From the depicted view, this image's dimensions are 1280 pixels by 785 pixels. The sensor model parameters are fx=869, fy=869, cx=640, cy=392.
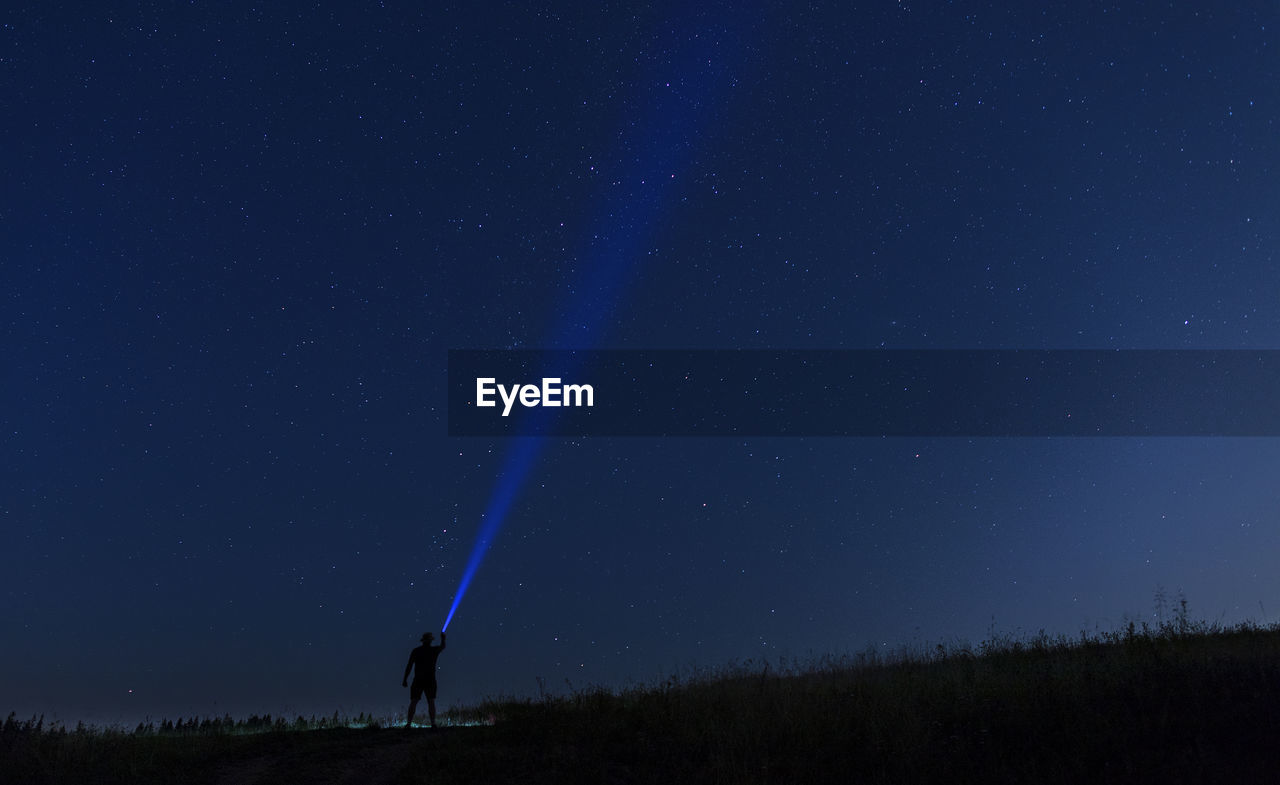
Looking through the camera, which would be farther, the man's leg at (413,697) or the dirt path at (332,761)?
the man's leg at (413,697)

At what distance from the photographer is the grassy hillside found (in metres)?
11.2

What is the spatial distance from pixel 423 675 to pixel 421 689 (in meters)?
0.25

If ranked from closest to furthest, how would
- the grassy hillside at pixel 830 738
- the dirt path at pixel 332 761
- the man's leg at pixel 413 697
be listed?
the grassy hillside at pixel 830 738
the dirt path at pixel 332 761
the man's leg at pixel 413 697

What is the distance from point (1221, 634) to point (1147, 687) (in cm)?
658

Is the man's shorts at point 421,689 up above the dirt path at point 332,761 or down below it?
above

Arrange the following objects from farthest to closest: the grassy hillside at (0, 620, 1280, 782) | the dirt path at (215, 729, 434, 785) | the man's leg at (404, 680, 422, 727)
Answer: the man's leg at (404, 680, 422, 727) < the dirt path at (215, 729, 434, 785) < the grassy hillside at (0, 620, 1280, 782)

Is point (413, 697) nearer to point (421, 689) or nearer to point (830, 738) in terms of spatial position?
point (421, 689)

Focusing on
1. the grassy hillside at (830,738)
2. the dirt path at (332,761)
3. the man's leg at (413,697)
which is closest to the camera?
the grassy hillside at (830,738)

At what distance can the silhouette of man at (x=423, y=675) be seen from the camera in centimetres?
1611

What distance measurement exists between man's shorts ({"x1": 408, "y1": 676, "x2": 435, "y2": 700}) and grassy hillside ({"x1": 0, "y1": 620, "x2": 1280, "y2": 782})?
0.73m

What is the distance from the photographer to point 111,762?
520 inches

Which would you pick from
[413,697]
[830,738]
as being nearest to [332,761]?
[413,697]

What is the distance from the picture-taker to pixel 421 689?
53.2 ft

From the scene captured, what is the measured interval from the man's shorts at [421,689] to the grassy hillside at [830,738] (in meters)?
0.73
